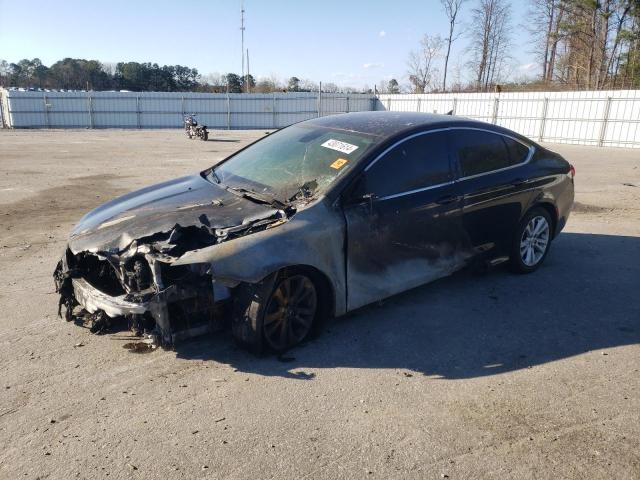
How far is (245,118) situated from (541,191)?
32569mm

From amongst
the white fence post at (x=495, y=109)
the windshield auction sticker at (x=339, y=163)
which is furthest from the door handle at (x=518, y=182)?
the white fence post at (x=495, y=109)

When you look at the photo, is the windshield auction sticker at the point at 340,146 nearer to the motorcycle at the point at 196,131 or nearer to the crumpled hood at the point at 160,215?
the crumpled hood at the point at 160,215

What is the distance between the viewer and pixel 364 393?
3.33m

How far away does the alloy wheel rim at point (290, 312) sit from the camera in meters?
3.63

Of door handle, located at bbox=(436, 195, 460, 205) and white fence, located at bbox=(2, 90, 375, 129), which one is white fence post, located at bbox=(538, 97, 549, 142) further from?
door handle, located at bbox=(436, 195, 460, 205)

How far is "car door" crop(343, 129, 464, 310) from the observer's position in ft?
13.1

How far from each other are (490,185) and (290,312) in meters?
2.52

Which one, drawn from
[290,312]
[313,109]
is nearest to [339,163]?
[290,312]

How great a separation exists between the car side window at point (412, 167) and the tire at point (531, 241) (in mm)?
1287

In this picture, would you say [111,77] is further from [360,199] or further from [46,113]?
[360,199]

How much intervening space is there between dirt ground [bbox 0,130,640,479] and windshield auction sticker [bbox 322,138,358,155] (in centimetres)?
144

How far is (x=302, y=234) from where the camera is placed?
3648 millimetres

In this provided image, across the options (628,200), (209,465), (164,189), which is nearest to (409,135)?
(164,189)

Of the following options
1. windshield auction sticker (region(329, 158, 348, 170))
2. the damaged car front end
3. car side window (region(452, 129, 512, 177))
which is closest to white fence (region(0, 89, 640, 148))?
car side window (region(452, 129, 512, 177))
